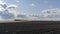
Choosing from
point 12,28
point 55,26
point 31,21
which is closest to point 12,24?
point 12,28

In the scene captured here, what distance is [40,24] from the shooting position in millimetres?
8414

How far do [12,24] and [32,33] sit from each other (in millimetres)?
1072

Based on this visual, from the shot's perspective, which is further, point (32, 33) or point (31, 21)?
point (31, 21)

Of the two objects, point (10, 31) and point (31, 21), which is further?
point (31, 21)

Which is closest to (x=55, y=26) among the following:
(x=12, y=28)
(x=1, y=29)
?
(x=12, y=28)

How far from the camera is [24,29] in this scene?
8.20 metres

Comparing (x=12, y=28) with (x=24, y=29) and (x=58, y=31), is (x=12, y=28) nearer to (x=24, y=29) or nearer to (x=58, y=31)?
(x=24, y=29)

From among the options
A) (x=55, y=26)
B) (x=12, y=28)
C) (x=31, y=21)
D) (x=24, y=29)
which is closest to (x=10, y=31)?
(x=12, y=28)

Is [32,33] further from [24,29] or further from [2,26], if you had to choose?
[2,26]

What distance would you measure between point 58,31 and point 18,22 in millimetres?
1986

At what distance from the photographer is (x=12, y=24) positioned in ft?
27.0

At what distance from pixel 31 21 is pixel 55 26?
1.24m

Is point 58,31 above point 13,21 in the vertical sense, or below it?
below

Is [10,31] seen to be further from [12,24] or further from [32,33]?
[32,33]
